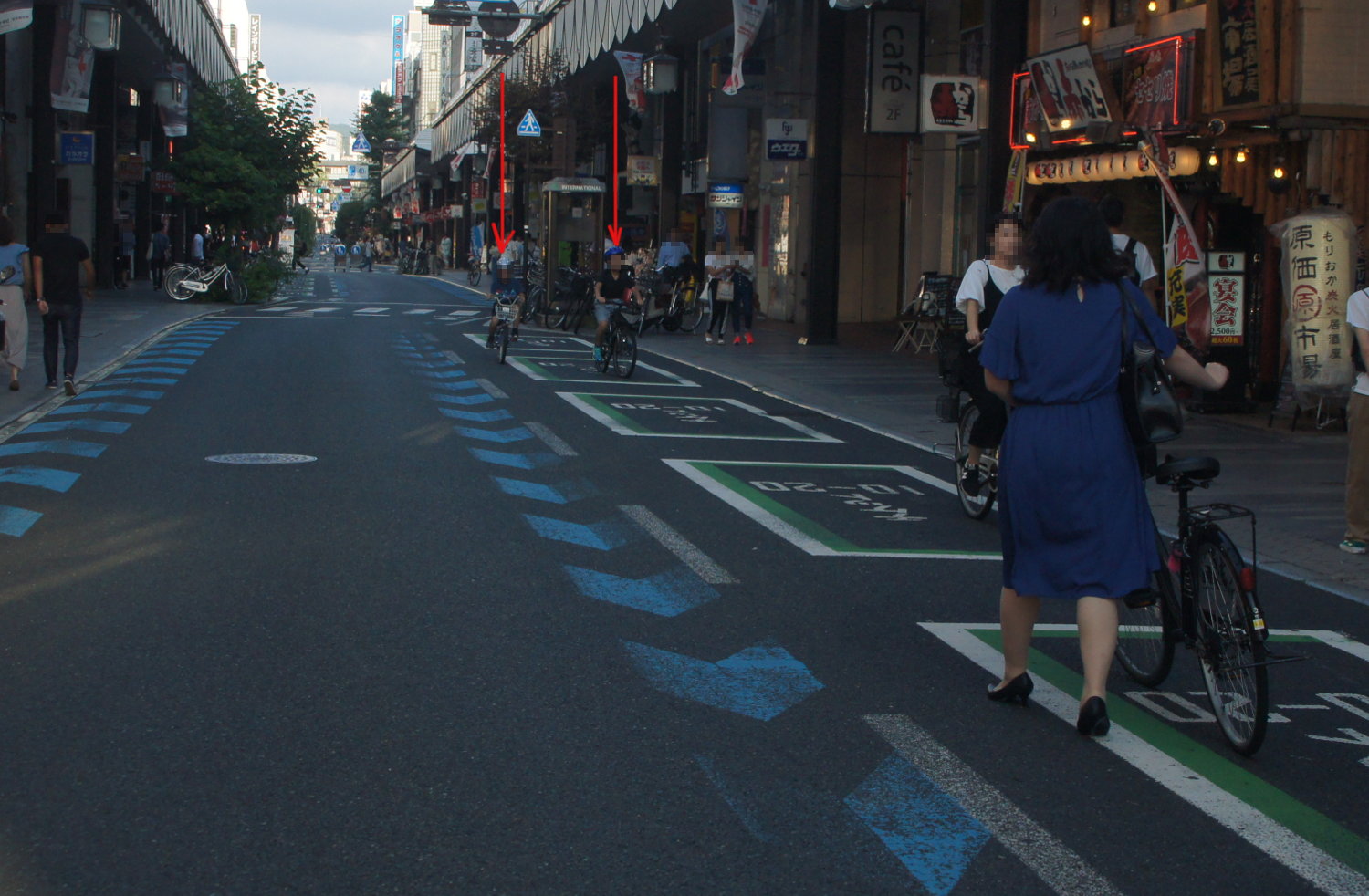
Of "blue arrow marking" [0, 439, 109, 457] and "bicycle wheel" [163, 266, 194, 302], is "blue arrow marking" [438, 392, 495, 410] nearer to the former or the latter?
"blue arrow marking" [0, 439, 109, 457]

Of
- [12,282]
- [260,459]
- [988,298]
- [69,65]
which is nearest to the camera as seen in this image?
[988,298]

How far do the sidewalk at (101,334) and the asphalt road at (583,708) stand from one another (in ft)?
13.2

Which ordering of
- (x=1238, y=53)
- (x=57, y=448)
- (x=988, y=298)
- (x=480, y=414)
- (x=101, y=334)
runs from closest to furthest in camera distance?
1. (x=988, y=298)
2. (x=57, y=448)
3. (x=480, y=414)
4. (x=1238, y=53)
5. (x=101, y=334)

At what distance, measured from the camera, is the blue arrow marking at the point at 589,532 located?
836 centimetres

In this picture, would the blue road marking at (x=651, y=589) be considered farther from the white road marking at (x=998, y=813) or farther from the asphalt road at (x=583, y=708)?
the white road marking at (x=998, y=813)

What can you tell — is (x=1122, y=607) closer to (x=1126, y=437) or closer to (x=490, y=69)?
(x=1126, y=437)

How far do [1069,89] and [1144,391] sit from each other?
14843 mm

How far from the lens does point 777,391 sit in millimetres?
18062

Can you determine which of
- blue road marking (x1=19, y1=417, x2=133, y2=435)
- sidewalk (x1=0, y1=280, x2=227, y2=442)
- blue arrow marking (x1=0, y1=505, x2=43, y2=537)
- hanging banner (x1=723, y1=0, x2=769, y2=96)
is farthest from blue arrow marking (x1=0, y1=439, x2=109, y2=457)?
hanging banner (x1=723, y1=0, x2=769, y2=96)

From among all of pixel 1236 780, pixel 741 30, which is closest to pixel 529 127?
pixel 741 30

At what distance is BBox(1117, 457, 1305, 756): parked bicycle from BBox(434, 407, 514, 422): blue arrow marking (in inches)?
357

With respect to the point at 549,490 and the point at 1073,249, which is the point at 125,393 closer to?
the point at 549,490

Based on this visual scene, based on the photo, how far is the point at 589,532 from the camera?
8.64 m

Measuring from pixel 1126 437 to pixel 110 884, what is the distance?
11.1ft
